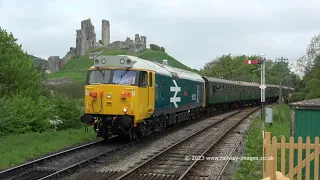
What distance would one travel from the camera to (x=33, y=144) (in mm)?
13477

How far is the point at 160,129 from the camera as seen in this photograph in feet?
55.4

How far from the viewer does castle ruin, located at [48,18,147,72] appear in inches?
5305

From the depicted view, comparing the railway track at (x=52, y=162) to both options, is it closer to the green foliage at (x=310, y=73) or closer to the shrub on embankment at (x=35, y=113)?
the shrub on embankment at (x=35, y=113)

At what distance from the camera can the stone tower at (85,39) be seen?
141750 mm

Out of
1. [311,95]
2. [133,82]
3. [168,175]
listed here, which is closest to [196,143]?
[133,82]

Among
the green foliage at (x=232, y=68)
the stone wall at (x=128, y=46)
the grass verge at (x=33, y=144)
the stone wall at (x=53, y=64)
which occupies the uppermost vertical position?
the stone wall at (x=128, y=46)

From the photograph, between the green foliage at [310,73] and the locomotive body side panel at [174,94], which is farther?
the green foliage at [310,73]

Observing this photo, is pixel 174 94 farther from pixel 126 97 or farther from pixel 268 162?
pixel 268 162

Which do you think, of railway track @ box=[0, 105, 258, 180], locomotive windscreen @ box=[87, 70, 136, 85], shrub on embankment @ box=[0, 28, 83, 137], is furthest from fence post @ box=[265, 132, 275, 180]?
shrub on embankment @ box=[0, 28, 83, 137]

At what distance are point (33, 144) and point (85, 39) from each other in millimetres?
132353

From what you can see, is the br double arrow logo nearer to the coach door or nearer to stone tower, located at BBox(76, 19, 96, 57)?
the coach door

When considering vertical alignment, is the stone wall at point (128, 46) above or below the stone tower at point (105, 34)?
below

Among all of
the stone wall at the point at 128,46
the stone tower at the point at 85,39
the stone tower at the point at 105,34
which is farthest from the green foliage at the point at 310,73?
the stone tower at the point at 105,34

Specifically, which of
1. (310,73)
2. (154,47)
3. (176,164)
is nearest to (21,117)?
(176,164)
